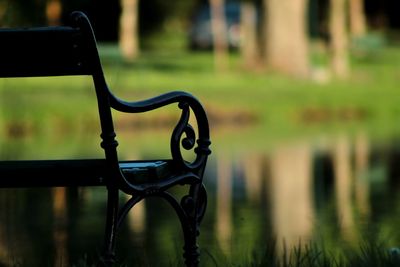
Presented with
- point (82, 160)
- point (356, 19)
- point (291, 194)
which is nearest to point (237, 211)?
point (291, 194)

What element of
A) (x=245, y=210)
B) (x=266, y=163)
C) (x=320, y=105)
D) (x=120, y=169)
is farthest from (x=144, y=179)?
(x=320, y=105)

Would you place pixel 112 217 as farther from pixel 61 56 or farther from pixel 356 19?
pixel 356 19

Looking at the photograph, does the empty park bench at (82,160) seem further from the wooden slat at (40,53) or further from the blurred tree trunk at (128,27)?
the blurred tree trunk at (128,27)

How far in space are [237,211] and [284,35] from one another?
1963 cm

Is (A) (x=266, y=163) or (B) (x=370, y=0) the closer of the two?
(A) (x=266, y=163)

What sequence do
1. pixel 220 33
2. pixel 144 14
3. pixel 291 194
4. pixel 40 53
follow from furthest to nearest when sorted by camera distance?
pixel 144 14 → pixel 220 33 → pixel 291 194 → pixel 40 53

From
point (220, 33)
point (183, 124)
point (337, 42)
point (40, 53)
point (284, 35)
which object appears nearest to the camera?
point (40, 53)

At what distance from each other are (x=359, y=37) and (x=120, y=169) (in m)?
33.9

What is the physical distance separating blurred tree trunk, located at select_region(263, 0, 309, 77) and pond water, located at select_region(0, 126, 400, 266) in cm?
1299

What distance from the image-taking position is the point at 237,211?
10609 mm

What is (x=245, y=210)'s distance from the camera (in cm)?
1069

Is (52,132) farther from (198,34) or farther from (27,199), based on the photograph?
(198,34)

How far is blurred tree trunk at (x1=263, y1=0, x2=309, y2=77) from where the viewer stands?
29672mm

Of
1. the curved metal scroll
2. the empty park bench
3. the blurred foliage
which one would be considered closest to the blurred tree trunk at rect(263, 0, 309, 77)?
the blurred foliage
